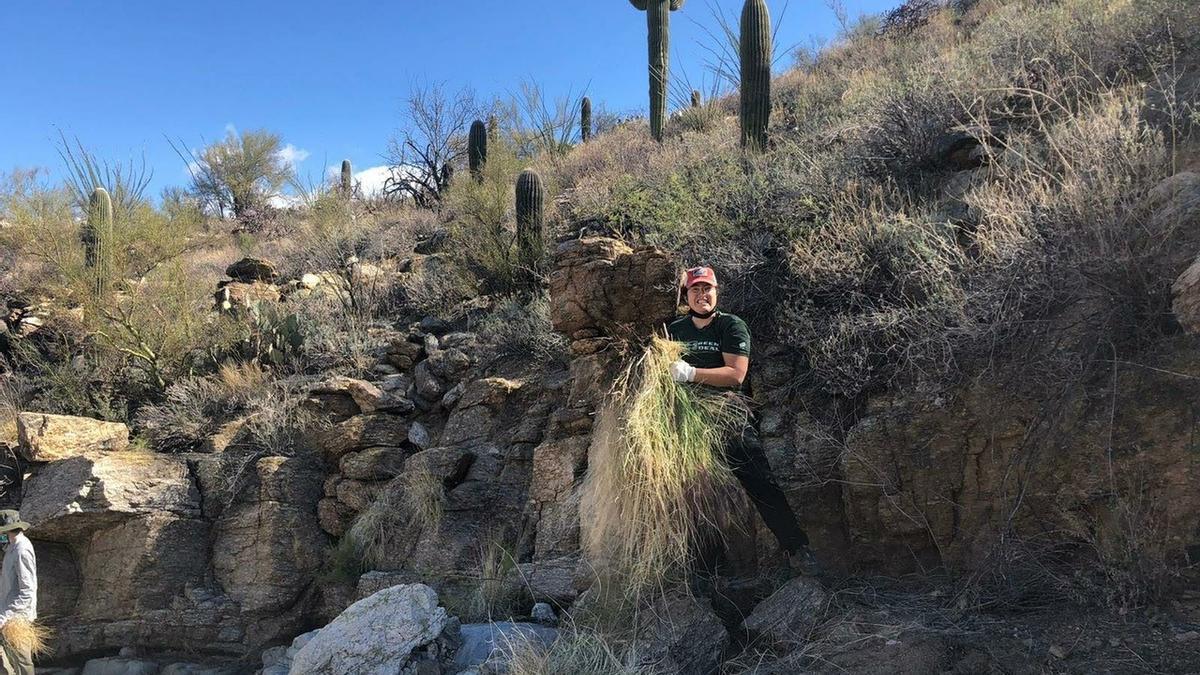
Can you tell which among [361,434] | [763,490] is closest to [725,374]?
[763,490]

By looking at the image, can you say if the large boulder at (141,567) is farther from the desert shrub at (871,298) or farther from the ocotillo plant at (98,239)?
the desert shrub at (871,298)

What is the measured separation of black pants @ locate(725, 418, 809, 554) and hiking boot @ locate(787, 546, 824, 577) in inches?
1.0

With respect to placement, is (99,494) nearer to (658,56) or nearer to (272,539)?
(272,539)

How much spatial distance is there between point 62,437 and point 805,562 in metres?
6.85

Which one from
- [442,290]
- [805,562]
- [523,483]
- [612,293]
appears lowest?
[805,562]

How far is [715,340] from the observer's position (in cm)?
395

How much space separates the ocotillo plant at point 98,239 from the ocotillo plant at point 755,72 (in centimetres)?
852

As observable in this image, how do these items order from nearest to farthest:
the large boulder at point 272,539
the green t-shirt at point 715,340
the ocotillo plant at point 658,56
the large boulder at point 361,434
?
1. the green t-shirt at point 715,340
2. the large boulder at point 272,539
3. the large boulder at point 361,434
4. the ocotillo plant at point 658,56

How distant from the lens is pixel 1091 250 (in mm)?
3381

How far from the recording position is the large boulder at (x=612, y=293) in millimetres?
4410

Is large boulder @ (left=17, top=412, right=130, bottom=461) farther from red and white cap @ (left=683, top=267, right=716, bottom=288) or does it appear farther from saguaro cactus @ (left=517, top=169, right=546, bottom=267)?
red and white cap @ (left=683, top=267, right=716, bottom=288)

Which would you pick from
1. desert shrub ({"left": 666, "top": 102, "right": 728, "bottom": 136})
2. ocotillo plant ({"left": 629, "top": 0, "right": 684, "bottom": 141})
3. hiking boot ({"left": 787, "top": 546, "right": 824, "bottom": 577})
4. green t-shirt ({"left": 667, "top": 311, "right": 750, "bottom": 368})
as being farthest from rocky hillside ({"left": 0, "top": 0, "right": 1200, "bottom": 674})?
ocotillo plant ({"left": 629, "top": 0, "right": 684, "bottom": 141})

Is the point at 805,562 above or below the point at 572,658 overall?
above

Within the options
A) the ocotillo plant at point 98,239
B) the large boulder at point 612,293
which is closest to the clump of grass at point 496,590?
the large boulder at point 612,293
